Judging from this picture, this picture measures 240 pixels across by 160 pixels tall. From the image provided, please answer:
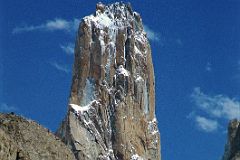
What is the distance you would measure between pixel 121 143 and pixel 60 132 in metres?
12.4

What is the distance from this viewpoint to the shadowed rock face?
34.5 metres

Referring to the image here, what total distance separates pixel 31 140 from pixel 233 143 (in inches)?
5409

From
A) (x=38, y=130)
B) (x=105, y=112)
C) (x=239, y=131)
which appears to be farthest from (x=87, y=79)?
(x=38, y=130)

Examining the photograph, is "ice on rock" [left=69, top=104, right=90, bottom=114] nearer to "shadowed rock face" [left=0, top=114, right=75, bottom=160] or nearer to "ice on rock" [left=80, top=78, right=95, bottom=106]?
"ice on rock" [left=80, top=78, right=95, bottom=106]

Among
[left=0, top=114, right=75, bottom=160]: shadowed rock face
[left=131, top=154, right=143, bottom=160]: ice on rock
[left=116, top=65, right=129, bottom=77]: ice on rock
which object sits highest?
[left=116, top=65, right=129, bottom=77]: ice on rock

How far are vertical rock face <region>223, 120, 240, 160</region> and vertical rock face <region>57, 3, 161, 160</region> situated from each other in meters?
14.4

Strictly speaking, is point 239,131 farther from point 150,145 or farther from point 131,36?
point 131,36

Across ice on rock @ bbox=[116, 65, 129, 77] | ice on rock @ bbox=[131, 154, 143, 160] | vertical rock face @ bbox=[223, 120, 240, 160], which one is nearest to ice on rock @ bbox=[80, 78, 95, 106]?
ice on rock @ bbox=[116, 65, 129, 77]

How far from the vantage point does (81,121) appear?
163 m

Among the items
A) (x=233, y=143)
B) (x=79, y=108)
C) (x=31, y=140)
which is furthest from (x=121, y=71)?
(x=31, y=140)

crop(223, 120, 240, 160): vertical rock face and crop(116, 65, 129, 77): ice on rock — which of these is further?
crop(116, 65, 129, 77): ice on rock

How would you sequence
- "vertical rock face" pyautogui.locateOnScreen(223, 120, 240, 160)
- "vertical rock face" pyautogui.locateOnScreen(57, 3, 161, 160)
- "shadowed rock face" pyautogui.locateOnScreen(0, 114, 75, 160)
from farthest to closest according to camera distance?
"vertical rock face" pyautogui.locateOnScreen(57, 3, 161, 160) → "vertical rock face" pyautogui.locateOnScreen(223, 120, 240, 160) → "shadowed rock face" pyautogui.locateOnScreen(0, 114, 75, 160)

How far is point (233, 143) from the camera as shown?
17000 cm

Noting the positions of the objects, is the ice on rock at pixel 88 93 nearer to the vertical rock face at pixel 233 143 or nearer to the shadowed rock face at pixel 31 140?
the vertical rock face at pixel 233 143
